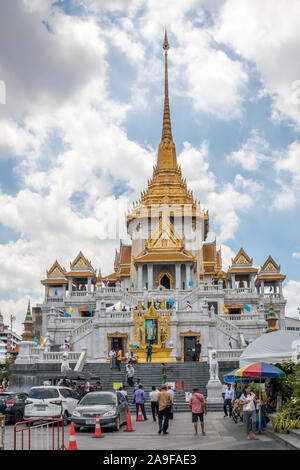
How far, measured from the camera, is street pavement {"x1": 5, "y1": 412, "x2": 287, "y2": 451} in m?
13.8

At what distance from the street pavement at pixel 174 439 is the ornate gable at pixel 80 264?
4015cm

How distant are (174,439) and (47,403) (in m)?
5.74

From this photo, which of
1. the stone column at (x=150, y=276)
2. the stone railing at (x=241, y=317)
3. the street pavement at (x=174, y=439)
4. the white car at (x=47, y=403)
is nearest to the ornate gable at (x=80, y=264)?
the stone column at (x=150, y=276)

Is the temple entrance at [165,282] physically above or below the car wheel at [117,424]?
above

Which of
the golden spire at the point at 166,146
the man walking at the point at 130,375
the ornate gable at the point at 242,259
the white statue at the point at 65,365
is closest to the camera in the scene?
the man walking at the point at 130,375

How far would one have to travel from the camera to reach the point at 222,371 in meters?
30.8

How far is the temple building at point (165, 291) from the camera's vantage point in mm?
38094

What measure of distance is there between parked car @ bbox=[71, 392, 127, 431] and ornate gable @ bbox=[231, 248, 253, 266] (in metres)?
40.9

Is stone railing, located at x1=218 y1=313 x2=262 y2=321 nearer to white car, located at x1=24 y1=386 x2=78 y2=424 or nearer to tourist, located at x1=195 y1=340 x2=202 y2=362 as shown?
tourist, located at x1=195 y1=340 x2=202 y2=362

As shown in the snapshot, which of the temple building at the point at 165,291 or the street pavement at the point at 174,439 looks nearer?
the street pavement at the point at 174,439

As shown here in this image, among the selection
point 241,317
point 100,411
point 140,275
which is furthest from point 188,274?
point 100,411

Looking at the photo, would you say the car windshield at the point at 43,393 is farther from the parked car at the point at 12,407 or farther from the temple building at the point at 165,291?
the temple building at the point at 165,291

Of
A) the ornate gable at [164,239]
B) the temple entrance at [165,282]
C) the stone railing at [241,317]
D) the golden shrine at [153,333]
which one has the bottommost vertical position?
the golden shrine at [153,333]
